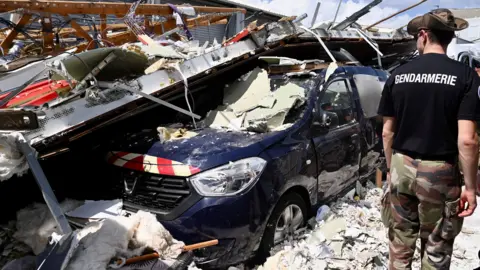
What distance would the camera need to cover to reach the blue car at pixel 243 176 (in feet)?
9.70

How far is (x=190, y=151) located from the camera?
3203mm

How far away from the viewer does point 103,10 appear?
544cm

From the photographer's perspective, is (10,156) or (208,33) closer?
(10,156)

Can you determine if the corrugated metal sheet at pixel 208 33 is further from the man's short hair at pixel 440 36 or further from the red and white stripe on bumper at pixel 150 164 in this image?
the man's short hair at pixel 440 36

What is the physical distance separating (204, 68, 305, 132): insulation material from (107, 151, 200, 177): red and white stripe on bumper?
82 centimetres

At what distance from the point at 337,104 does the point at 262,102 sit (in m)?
0.88

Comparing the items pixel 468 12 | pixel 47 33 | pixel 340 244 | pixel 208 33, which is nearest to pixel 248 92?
pixel 340 244

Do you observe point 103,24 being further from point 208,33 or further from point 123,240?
point 208,33

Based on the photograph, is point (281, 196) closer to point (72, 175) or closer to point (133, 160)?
point (133, 160)

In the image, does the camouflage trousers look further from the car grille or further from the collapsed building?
the car grille

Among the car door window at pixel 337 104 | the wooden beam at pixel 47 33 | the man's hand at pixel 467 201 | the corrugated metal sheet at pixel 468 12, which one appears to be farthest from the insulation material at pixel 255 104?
the corrugated metal sheet at pixel 468 12

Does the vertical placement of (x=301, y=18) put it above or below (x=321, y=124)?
above

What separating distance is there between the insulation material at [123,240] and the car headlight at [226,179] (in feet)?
1.43

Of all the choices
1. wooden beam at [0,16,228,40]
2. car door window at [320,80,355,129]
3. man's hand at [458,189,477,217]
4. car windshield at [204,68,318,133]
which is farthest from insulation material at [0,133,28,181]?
wooden beam at [0,16,228,40]
